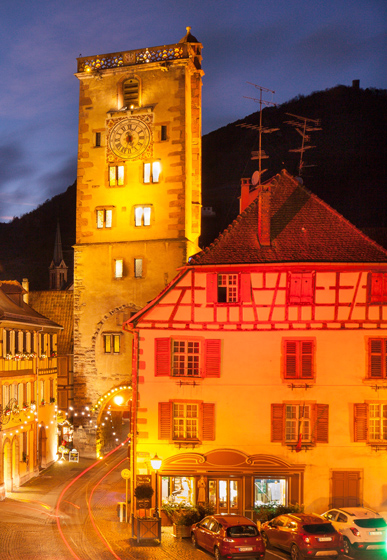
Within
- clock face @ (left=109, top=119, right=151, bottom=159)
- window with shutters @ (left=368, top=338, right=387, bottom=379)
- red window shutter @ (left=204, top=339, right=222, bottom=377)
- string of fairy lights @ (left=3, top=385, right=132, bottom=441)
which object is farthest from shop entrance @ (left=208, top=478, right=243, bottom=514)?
clock face @ (left=109, top=119, right=151, bottom=159)

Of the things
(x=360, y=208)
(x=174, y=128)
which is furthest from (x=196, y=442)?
(x=360, y=208)

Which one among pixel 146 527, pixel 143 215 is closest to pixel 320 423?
pixel 146 527

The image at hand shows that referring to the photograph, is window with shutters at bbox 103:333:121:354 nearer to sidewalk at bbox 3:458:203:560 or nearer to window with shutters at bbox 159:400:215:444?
sidewalk at bbox 3:458:203:560

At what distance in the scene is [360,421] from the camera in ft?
83.2

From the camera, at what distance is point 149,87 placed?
42.2 metres

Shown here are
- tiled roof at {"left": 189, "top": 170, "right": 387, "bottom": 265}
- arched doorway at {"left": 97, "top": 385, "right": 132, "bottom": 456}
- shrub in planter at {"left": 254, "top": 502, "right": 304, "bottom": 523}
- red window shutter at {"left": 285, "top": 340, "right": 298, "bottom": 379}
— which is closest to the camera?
shrub in planter at {"left": 254, "top": 502, "right": 304, "bottom": 523}

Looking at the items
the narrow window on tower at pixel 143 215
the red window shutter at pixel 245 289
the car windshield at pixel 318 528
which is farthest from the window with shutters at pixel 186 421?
the narrow window on tower at pixel 143 215

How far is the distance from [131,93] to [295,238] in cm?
2025

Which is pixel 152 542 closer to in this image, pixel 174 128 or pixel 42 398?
pixel 42 398

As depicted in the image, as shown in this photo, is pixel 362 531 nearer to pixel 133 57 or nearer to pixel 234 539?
pixel 234 539

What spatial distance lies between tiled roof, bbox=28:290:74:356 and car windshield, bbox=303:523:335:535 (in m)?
31.0

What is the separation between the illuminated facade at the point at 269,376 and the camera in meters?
25.2

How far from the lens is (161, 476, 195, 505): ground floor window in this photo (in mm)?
25375

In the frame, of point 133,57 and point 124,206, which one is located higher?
point 133,57
